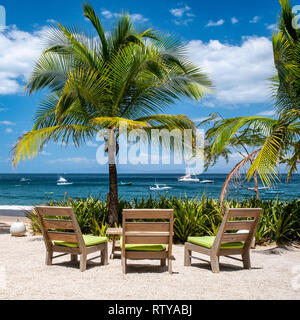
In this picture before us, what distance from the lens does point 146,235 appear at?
14.7 ft

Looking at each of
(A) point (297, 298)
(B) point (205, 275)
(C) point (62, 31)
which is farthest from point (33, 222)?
(A) point (297, 298)

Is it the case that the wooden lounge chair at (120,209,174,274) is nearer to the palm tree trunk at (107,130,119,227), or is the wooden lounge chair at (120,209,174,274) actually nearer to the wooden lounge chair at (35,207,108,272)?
the wooden lounge chair at (35,207,108,272)

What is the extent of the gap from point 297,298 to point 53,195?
45.3 metres

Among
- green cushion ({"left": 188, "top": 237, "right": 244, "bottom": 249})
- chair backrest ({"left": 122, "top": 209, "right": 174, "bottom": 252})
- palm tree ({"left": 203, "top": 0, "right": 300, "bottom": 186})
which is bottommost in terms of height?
green cushion ({"left": 188, "top": 237, "right": 244, "bottom": 249})

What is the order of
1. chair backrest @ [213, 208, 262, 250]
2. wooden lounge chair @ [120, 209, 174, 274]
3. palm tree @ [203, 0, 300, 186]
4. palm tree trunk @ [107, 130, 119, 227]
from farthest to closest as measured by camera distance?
1. palm tree trunk @ [107, 130, 119, 227]
2. palm tree @ [203, 0, 300, 186]
3. chair backrest @ [213, 208, 262, 250]
4. wooden lounge chair @ [120, 209, 174, 274]

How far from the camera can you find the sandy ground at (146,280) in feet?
12.0

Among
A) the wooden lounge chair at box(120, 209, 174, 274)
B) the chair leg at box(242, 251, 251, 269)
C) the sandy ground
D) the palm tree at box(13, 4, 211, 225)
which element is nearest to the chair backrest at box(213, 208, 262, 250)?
the chair leg at box(242, 251, 251, 269)

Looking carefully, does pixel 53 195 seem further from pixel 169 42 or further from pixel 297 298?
pixel 297 298

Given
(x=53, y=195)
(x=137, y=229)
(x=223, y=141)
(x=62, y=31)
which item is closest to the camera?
(x=137, y=229)

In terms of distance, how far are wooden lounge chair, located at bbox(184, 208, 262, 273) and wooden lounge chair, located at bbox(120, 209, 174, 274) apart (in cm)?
58

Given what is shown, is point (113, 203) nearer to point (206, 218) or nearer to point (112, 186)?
point (112, 186)

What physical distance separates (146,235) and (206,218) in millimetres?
3056

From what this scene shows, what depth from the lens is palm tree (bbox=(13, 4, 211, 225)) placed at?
289 inches
